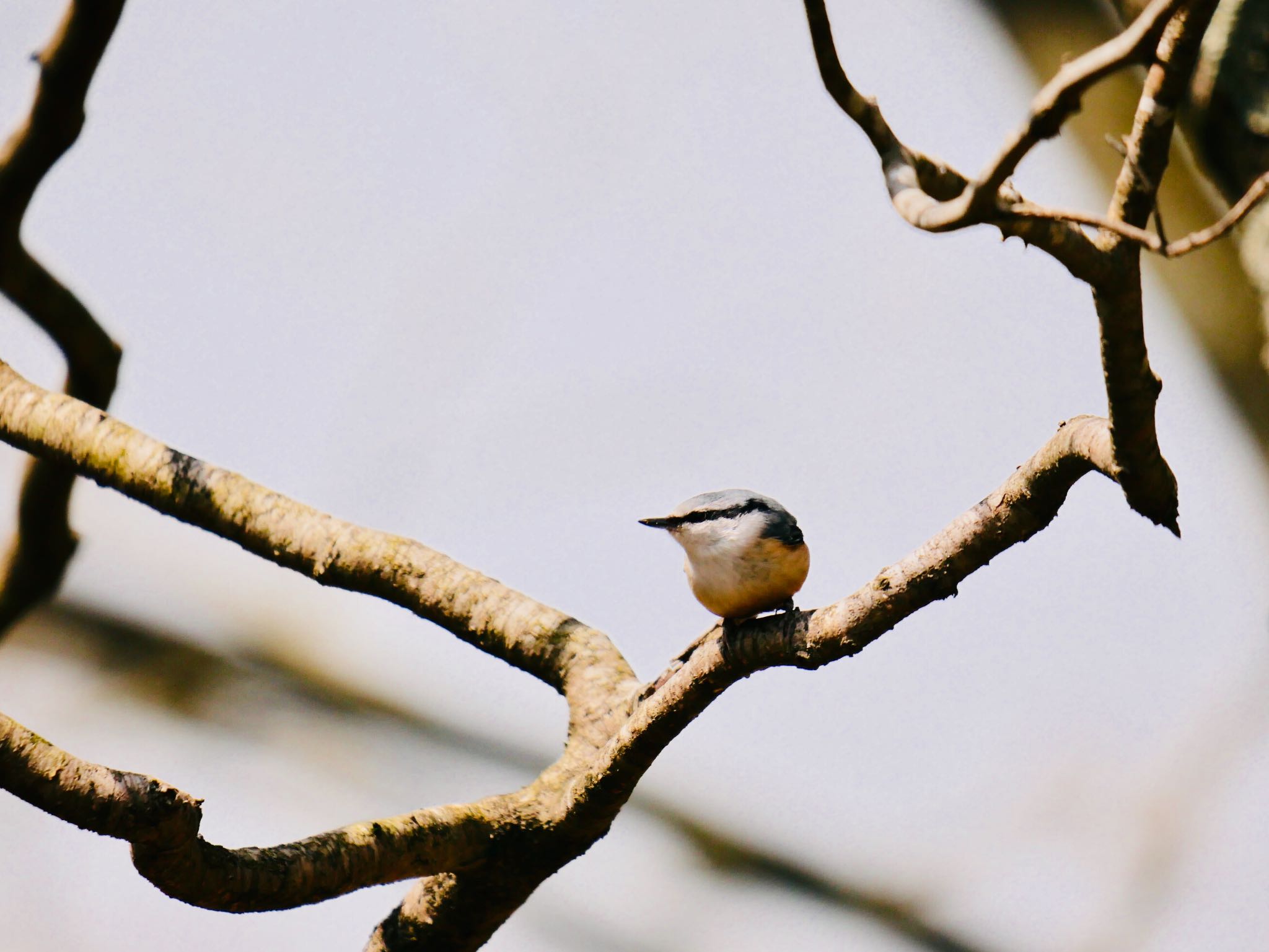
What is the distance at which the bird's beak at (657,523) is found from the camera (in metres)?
2.85

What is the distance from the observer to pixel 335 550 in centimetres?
255

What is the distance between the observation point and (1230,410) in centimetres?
399

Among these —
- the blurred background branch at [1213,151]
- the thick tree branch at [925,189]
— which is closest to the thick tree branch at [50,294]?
the thick tree branch at [925,189]

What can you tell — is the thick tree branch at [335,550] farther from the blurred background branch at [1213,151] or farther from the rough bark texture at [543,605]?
the blurred background branch at [1213,151]

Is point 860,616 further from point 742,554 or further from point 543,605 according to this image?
point 543,605

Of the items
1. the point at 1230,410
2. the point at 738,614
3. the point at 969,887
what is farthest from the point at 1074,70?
the point at 969,887

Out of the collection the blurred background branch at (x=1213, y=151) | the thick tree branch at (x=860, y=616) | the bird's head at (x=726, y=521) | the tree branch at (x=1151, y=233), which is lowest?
the thick tree branch at (x=860, y=616)

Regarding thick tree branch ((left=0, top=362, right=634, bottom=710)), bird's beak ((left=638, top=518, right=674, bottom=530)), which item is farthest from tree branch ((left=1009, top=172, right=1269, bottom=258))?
bird's beak ((left=638, top=518, right=674, bottom=530))

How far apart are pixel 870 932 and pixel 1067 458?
5.31 meters

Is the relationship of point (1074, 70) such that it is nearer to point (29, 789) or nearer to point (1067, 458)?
point (1067, 458)

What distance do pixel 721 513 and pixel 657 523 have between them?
0.69 feet

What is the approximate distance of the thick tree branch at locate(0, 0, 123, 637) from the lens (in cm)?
272

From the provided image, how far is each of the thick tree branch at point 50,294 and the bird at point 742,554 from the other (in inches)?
61.8

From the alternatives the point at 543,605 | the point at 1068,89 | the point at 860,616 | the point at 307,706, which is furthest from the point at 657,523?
the point at 307,706
